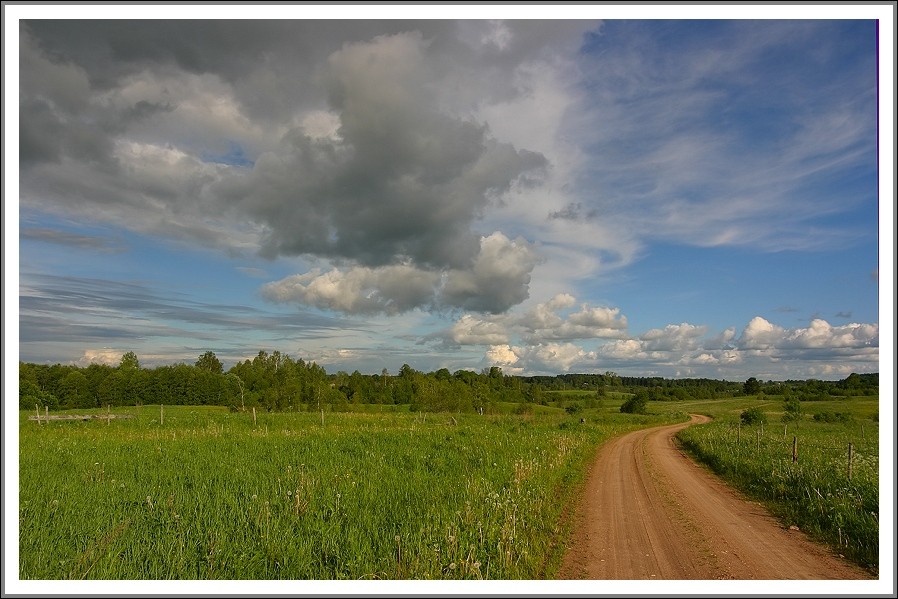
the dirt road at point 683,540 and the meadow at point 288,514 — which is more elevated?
the meadow at point 288,514

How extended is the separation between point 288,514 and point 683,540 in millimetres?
8301

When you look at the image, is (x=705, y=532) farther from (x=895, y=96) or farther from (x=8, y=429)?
(x=8, y=429)

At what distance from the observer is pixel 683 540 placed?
10180mm

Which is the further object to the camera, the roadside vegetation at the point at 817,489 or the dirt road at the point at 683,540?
the roadside vegetation at the point at 817,489

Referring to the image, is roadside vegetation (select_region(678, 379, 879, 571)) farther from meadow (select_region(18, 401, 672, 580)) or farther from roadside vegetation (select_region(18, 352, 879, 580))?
meadow (select_region(18, 401, 672, 580))

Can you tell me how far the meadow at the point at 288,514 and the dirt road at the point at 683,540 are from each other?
753 millimetres

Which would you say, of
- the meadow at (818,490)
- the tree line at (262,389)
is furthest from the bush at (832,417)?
the meadow at (818,490)

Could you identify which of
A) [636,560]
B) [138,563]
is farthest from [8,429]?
[636,560]

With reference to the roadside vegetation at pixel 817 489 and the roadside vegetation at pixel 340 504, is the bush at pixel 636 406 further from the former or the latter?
the roadside vegetation at pixel 817 489

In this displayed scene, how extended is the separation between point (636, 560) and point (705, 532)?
3106 millimetres

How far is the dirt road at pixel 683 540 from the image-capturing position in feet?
28.1

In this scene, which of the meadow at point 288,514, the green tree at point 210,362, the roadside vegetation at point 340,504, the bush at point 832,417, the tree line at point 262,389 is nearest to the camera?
the meadow at point 288,514

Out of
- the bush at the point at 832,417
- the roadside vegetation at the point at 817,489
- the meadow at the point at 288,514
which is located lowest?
the bush at the point at 832,417

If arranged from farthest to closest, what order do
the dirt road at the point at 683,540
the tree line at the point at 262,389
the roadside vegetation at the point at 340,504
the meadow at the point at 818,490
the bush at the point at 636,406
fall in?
1. the bush at the point at 636,406
2. the tree line at the point at 262,389
3. the meadow at the point at 818,490
4. the dirt road at the point at 683,540
5. the roadside vegetation at the point at 340,504
